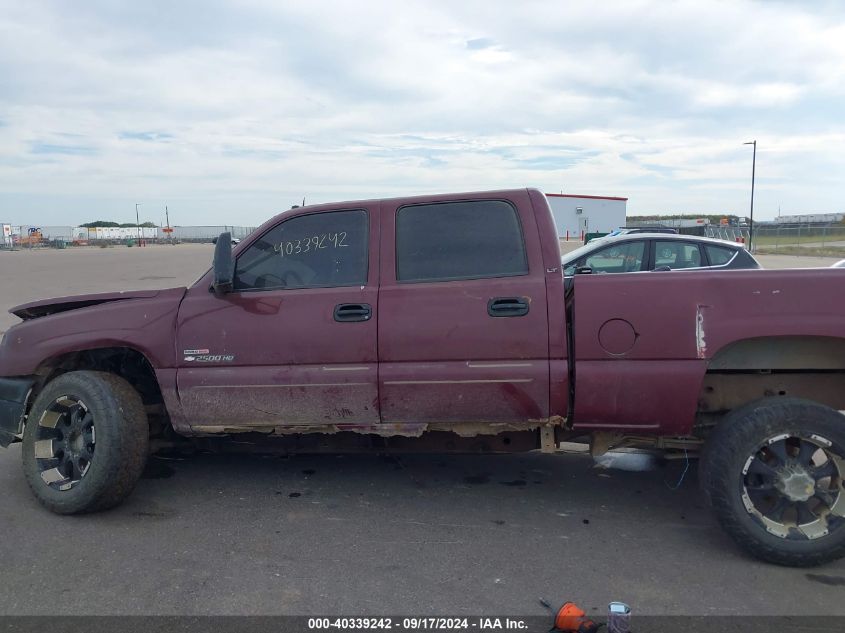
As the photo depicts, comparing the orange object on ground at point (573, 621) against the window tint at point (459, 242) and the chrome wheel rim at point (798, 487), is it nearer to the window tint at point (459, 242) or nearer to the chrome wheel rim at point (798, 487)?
the chrome wheel rim at point (798, 487)

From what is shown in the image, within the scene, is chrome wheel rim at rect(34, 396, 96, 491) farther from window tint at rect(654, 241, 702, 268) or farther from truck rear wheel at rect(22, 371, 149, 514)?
window tint at rect(654, 241, 702, 268)

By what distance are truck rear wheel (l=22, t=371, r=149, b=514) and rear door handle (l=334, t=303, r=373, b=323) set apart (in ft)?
4.82

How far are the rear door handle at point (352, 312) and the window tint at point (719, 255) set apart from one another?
7084mm

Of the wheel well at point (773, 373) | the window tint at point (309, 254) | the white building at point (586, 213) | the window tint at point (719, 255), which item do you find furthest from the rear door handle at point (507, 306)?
the white building at point (586, 213)

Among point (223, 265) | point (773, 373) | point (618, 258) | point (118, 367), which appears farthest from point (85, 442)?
point (618, 258)

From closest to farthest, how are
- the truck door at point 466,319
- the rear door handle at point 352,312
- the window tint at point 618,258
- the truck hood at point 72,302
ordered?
the truck door at point 466,319, the rear door handle at point 352,312, the truck hood at point 72,302, the window tint at point 618,258

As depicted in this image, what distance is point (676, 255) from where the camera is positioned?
9789 millimetres

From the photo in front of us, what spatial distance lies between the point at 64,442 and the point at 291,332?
66.3 inches

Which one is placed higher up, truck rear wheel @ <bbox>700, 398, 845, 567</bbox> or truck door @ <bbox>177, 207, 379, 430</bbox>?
truck door @ <bbox>177, 207, 379, 430</bbox>

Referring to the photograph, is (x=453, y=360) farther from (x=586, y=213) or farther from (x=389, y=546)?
(x=586, y=213)

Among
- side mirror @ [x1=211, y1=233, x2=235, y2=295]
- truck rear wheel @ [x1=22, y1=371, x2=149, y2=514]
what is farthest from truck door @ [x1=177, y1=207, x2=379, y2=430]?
truck rear wheel @ [x1=22, y1=371, x2=149, y2=514]

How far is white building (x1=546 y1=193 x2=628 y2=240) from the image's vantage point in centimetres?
5300

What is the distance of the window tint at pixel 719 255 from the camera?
9.65m

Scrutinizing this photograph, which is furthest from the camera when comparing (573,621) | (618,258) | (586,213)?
(586,213)
